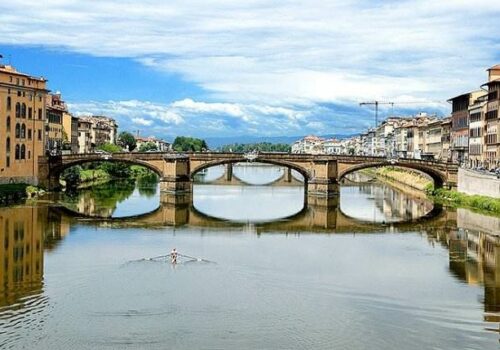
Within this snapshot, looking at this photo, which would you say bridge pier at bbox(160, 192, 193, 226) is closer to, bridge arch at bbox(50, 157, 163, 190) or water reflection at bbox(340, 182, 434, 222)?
bridge arch at bbox(50, 157, 163, 190)

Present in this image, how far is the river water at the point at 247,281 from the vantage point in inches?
883

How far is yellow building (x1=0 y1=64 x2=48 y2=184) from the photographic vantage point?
6041 cm


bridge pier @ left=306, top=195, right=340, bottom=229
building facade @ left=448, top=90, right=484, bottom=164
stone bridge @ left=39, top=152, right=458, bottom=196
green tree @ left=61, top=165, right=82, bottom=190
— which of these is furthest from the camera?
building facade @ left=448, top=90, right=484, bottom=164

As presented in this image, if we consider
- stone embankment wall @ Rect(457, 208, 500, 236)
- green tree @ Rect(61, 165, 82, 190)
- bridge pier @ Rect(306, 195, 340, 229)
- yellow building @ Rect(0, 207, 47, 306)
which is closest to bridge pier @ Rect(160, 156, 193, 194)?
green tree @ Rect(61, 165, 82, 190)

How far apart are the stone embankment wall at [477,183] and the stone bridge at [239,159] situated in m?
3.98

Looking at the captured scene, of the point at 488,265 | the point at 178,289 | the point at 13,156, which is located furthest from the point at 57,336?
the point at 13,156

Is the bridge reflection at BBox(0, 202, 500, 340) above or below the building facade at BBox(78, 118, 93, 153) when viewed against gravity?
below

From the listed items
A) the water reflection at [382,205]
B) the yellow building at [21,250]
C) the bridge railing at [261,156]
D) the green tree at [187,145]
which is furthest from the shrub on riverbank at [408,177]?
the green tree at [187,145]

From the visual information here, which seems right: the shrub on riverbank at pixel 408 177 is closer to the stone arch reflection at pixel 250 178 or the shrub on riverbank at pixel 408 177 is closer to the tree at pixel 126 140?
the stone arch reflection at pixel 250 178

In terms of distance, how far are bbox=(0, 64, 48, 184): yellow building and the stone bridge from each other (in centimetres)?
358

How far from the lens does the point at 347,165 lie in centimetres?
7319

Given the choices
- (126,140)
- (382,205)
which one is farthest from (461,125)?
(126,140)

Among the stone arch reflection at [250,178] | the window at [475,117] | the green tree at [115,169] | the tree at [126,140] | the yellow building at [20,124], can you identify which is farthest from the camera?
the tree at [126,140]

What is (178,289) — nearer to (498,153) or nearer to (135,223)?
(135,223)
